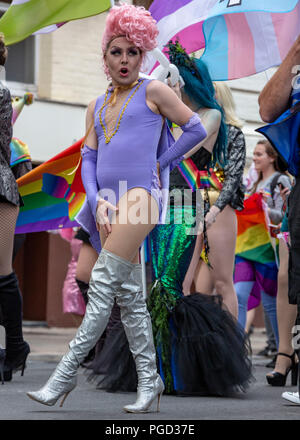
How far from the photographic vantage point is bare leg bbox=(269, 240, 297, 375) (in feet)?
19.2

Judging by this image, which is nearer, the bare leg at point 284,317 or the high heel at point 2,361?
the high heel at point 2,361

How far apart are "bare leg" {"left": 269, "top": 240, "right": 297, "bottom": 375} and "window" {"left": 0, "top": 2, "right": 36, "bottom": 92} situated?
6930 millimetres

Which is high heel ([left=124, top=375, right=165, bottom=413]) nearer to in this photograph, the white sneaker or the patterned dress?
the white sneaker

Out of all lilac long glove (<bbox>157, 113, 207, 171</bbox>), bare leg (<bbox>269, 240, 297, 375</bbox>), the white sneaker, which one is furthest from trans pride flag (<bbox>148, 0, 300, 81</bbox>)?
the white sneaker

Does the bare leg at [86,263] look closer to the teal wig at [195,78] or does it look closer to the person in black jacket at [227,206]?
the person in black jacket at [227,206]

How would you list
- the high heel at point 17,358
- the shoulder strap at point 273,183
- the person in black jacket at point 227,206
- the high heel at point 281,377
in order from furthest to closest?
the shoulder strap at point 273,183, the person in black jacket at point 227,206, the high heel at point 281,377, the high heel at point 17,358

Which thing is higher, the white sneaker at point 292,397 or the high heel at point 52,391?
the high heel at point 52,391

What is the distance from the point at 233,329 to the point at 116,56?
1.95 metres

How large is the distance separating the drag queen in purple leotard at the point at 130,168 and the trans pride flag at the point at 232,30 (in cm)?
133

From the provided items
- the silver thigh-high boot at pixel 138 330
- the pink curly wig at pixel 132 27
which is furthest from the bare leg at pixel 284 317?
the pink curly wig at pixel 132 27

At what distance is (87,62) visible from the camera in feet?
41.5

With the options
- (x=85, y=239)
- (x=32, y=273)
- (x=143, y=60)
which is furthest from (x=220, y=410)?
(x=32, y=273)

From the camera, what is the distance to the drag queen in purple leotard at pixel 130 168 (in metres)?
4.26

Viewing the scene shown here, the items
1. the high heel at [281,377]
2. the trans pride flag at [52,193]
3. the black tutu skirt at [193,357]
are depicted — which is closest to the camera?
the black tutu skirt at [193,357]
